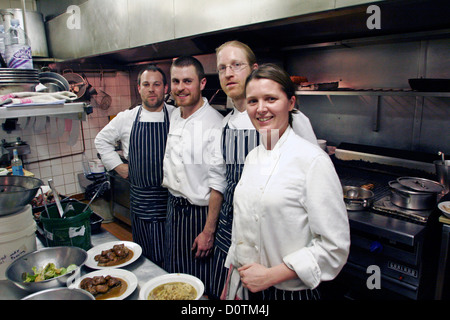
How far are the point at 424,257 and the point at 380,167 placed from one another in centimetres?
84

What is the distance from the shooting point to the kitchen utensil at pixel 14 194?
4.38 feet

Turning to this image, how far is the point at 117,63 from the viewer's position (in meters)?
4.86

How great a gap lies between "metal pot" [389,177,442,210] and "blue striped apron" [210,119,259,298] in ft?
3.11

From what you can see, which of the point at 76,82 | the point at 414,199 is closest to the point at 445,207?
the point at 414,199

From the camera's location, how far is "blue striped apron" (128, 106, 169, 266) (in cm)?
245

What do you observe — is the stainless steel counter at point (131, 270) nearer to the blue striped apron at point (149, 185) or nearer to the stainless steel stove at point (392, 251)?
the blue striped apron at point (149, 185)

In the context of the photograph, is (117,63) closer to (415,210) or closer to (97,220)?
(97,220)

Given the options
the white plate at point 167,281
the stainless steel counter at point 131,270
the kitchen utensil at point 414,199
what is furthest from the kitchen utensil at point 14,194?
the kitchen utensil at point 414,199

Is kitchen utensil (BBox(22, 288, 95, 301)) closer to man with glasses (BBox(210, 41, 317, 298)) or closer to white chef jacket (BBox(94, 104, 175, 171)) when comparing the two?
man with glasses (BBox(210, 41, 317, 298))

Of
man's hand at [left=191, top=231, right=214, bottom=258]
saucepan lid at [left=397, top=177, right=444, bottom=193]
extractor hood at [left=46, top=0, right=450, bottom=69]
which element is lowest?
man's hand at [left=191, top=231, right=214, bottom=258]

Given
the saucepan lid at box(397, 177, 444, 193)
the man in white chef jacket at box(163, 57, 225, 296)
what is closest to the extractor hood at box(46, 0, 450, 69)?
the man in white chef jacket at box(163, 57, 225, 296)

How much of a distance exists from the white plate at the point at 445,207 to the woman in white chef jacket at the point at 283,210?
920 mm

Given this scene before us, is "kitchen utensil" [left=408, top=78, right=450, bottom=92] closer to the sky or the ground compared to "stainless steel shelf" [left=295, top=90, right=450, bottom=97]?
closer to the sky
